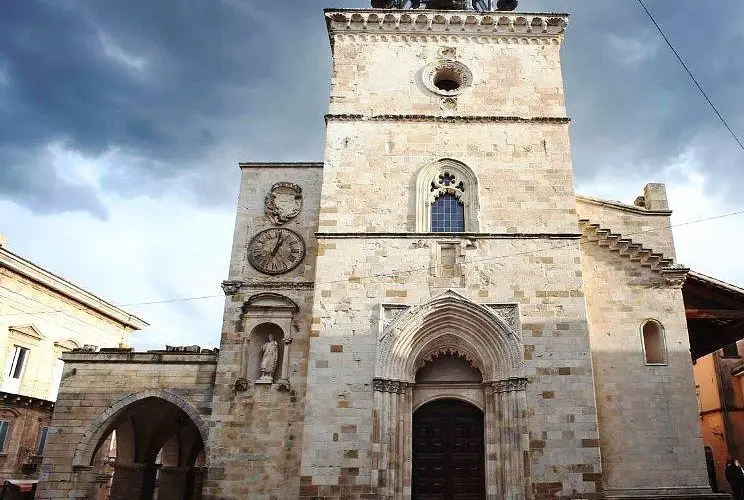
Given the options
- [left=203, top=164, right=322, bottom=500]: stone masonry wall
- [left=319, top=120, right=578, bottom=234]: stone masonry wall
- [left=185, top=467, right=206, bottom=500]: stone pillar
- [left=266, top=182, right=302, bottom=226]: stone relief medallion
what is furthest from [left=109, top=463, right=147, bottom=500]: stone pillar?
[left=319, top=120, right=578, bottom=234]: stone masonry wall

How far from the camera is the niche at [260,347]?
52.2 feet

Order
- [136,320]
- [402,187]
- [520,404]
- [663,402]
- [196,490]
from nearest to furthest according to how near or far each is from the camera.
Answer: [520,404], [663,402], [402,187], [196,490], [136,320]

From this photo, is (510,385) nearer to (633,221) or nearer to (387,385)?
(387,385)

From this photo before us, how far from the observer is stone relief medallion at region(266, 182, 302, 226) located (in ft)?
57.7

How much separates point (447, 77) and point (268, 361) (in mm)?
9614

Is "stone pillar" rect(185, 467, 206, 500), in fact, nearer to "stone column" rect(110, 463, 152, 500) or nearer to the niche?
"stone column" rect(110, 463, 152, 500)

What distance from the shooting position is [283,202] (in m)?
17.8

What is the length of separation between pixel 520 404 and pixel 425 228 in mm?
4869

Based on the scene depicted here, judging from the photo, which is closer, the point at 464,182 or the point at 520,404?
the point at 520,404

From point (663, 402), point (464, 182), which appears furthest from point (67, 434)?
point (663, 402)

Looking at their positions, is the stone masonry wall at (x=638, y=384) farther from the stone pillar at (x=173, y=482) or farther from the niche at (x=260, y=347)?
the stone pillar at (x=173, y=482)

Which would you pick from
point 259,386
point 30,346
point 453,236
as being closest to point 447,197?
point 453,236

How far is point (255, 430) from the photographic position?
1506cm

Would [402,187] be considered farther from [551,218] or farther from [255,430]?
[255,430]
